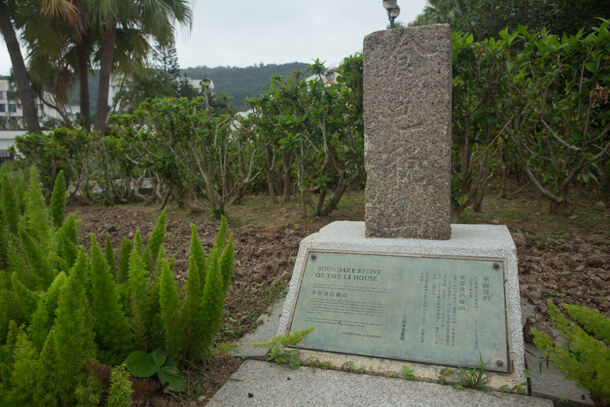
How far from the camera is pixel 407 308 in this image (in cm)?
202

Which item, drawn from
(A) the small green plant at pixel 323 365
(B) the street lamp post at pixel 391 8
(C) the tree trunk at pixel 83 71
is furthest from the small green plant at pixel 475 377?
(C) the tree trunk at pixel 83 71

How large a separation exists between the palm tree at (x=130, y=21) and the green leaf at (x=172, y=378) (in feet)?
29.1

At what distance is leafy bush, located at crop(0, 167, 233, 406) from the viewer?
132cm

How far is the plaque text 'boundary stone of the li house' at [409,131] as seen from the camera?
8.15ft

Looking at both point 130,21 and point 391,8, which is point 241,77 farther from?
point 391,8

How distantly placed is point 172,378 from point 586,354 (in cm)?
152

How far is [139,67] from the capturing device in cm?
1188

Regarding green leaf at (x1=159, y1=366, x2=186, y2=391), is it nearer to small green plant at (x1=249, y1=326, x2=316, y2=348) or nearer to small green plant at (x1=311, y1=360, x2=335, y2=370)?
small green plant at (x1=249, y1=326, x2=316, y2=348)

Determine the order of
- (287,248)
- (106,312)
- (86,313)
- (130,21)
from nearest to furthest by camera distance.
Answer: (86,313)
(106,312)
(287,248)
(130,21)

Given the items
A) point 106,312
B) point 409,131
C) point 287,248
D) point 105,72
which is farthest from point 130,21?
point 106,312

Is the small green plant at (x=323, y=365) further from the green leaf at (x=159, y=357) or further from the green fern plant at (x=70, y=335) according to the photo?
the green fern plant at (x=70, y=335)

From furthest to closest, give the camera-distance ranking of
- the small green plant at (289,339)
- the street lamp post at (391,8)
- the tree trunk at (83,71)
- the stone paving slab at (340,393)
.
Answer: the tree trunk at (83,71) < the street lamp post at (391,8) < the small green plant at (289,339) < the stone paving slab at (340,393)

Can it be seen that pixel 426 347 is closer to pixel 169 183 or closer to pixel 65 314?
pixel 65 314

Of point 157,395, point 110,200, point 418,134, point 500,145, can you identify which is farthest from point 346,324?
point 110,200
